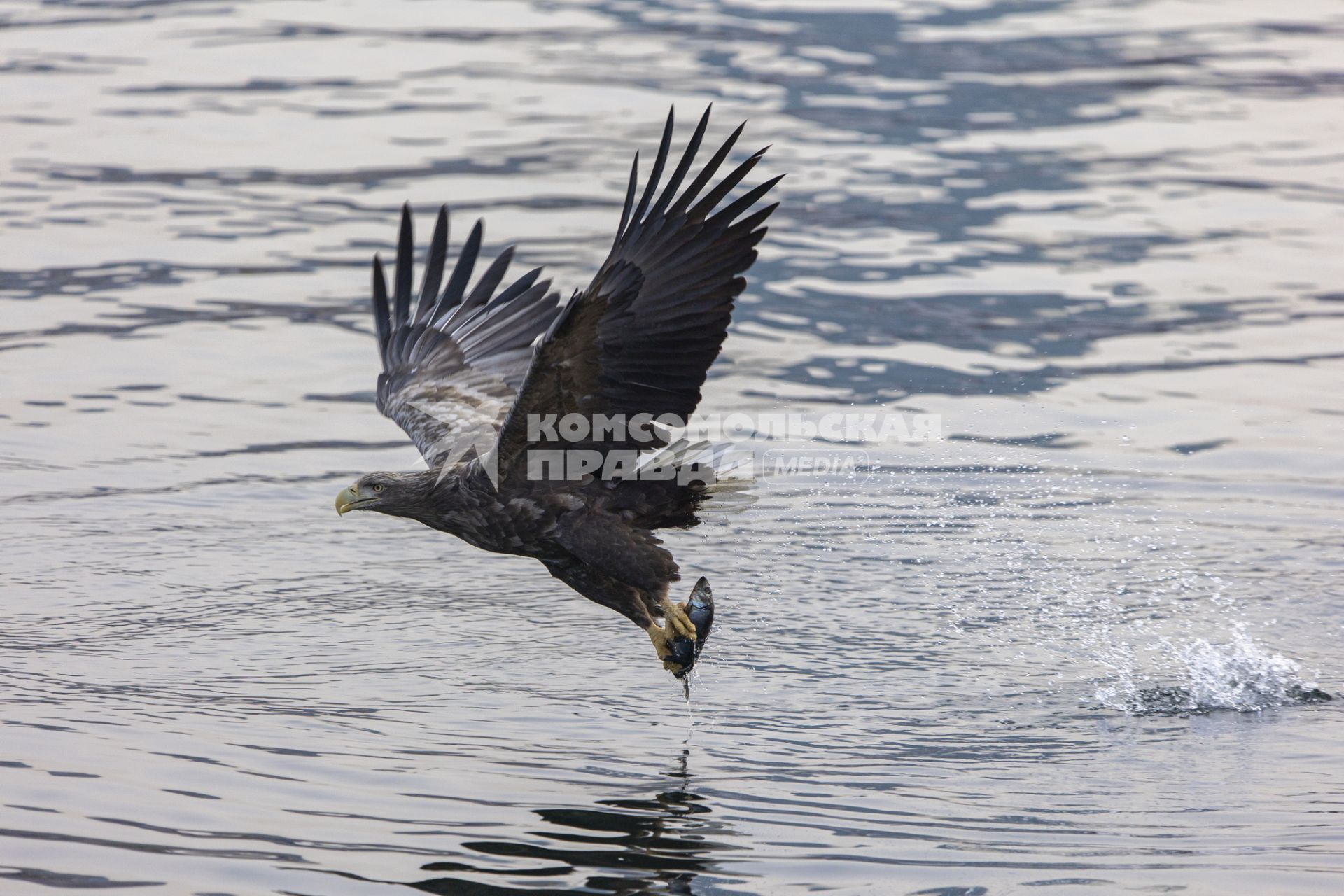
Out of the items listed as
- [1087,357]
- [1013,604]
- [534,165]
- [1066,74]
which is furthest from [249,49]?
[1013,604]

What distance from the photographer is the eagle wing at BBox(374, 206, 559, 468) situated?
6.15 metres

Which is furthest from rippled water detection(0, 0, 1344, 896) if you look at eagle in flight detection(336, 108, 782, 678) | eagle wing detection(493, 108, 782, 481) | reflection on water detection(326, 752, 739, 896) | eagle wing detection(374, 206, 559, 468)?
eagle wing detection(493, 108, 782, 481)

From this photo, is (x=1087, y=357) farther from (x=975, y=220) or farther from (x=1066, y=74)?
(x=1066, y=74)

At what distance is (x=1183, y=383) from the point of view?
823 centimetres

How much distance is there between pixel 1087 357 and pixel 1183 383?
0.60 metres

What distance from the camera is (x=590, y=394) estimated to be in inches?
188

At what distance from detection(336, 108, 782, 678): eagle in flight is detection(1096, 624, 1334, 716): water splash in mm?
1306

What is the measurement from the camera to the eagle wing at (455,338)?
615 centimetres

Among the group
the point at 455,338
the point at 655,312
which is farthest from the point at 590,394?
the point at 455,338

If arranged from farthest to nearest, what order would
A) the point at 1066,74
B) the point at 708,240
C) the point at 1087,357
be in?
the point at 1066,74 < the point at 1087,357 < the point at 708,240

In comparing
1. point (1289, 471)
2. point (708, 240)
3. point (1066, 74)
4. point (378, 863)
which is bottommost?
point (378, 863)

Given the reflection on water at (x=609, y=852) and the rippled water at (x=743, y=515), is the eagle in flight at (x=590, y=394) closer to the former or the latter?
the rippled water at (x=743, y=515)

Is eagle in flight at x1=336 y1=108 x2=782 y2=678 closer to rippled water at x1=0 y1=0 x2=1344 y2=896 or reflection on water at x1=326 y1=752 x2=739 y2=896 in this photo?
rippled water at x1=0 y1=0 x2=1344 y2=896

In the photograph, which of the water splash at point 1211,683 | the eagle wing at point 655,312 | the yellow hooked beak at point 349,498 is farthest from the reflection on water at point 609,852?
the yellow hooked beak at point 349,498
